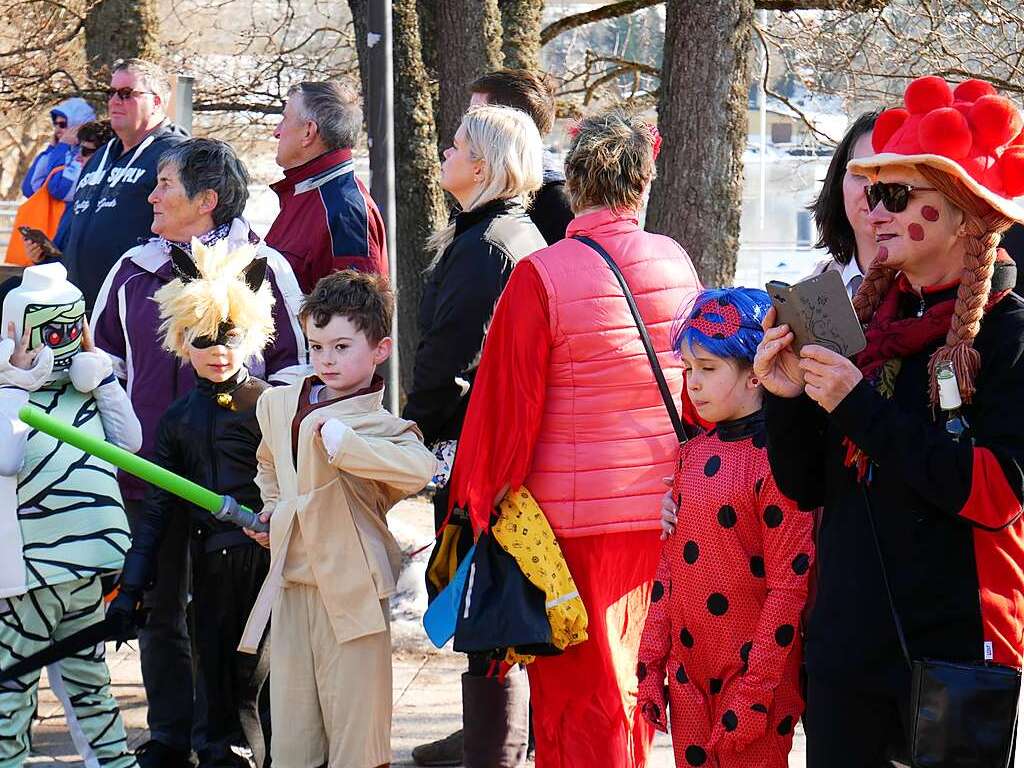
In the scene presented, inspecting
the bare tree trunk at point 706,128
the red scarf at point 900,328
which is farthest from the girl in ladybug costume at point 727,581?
the bare tree trunk at point 706,128

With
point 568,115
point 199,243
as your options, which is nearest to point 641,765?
point 199,243

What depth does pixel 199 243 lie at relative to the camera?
455cm

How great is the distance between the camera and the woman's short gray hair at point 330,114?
5332 millimetres

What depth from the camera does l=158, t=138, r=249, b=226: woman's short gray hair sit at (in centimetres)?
488

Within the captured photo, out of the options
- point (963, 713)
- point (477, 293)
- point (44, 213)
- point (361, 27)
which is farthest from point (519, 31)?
point (963, 713)

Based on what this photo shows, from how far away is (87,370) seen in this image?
14.3 ft

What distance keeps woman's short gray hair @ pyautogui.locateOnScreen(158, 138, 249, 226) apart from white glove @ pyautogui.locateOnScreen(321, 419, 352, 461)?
129cm

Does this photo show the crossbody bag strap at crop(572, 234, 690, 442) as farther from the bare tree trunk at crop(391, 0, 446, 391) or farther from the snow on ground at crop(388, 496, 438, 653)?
the bare tree trunk at crop(391, 0, 446, 391)

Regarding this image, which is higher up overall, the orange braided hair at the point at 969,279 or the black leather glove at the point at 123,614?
the orange braided hair at the point at 969,279

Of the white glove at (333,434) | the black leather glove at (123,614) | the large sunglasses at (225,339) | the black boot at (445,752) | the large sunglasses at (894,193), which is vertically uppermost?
the large sunglasses at (894,193)

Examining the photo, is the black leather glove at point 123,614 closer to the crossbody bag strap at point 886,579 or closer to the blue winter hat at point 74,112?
the crossbody bag strap at point 886,579

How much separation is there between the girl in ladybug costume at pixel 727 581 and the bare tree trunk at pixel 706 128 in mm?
4551

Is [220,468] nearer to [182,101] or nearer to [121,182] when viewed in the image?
[121,182]

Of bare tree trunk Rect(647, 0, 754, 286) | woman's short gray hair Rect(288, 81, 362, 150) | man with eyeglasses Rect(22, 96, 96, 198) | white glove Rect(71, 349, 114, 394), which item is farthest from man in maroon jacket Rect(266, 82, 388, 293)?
man with eyeglasses Rect(22, 96, 96, 198)
